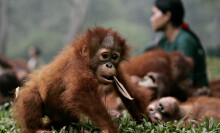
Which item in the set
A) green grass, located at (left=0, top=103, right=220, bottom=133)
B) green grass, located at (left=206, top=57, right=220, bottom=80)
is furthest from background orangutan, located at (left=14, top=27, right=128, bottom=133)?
green grass, located at (left=206, top=57, right=220, bottom=80)

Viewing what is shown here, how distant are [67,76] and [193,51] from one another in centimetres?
387

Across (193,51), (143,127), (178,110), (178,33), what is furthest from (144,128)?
(178,33)

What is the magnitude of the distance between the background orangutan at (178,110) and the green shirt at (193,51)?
226 centimetres

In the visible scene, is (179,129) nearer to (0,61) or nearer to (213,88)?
(213,88)

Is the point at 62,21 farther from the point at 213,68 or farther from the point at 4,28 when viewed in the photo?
the point at 213,68

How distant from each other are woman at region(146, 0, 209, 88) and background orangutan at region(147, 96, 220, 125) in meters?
2.26

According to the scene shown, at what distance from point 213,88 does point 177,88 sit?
1382 mm

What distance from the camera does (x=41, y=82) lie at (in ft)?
9.09

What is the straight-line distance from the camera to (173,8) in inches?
224

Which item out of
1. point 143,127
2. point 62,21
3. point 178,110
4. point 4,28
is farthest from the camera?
point 62,21

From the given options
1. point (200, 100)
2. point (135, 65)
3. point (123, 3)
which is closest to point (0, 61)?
point (135, 65)

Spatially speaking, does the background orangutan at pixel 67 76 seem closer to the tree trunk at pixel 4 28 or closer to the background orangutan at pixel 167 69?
the background orangutan at pixel 167 69

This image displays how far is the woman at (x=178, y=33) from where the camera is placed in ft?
18.4

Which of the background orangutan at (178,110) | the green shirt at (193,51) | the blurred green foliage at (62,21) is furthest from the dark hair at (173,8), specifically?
the blurred green foliage at (62,21)
